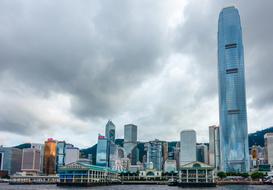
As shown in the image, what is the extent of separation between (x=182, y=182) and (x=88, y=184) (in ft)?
178

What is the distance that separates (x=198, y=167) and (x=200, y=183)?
967cm

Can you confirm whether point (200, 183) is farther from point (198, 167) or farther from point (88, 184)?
point (88, 184)

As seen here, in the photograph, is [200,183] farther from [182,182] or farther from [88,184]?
[88,184]

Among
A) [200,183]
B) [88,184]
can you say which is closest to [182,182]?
[200,183]

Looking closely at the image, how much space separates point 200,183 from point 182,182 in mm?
10613

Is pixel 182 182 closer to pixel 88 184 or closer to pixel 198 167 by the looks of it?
pixel 198 167

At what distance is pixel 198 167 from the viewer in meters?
199

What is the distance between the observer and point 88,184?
655 feet

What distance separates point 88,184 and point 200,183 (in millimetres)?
64142

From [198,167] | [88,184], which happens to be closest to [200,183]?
[198,167]

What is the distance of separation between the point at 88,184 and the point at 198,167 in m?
64.5

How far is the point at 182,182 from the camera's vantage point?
19800 centimetres
